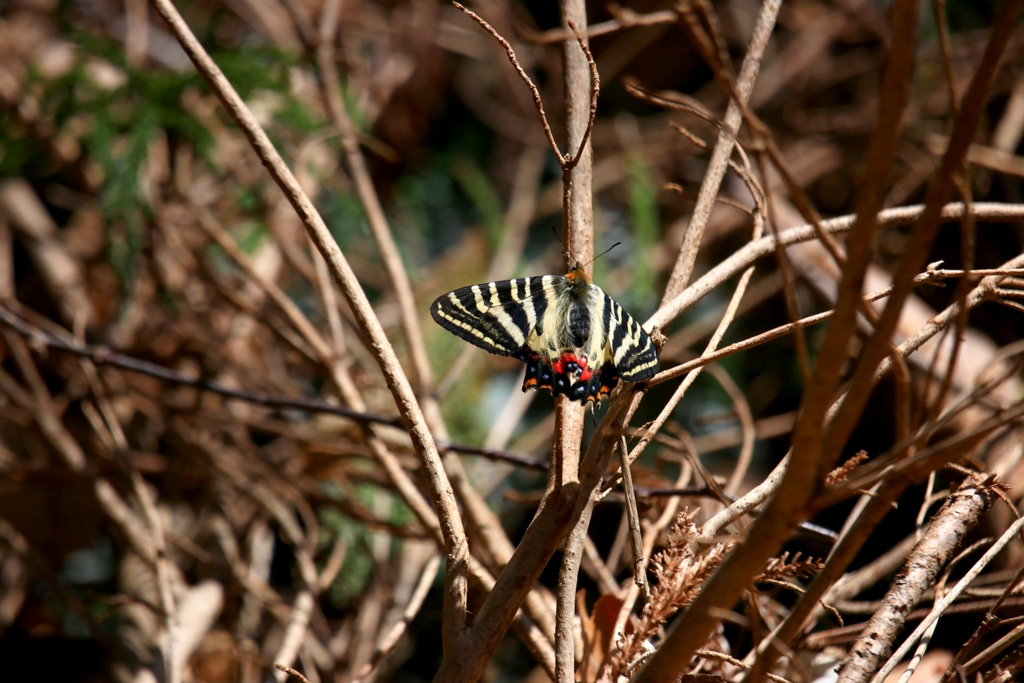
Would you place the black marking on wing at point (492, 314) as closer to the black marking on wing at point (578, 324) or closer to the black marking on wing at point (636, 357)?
the black marking on wing at point (578, 324)

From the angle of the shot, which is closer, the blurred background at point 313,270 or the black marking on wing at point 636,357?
the black marking on wing at point 636,357

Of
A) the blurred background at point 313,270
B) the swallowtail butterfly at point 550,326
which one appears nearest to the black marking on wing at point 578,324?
the swallowtail butterfly at point 550,326

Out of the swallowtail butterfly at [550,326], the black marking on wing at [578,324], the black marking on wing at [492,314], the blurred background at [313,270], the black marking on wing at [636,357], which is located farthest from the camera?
the blurred background at [313,270]

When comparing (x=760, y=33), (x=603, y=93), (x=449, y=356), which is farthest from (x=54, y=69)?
(x=760, y=33)

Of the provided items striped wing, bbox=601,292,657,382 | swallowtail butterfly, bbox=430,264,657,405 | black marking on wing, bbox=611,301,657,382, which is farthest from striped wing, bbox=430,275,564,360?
black marking on wing, bbox=611,301,657,382

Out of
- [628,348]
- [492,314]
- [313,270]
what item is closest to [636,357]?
[628,348]

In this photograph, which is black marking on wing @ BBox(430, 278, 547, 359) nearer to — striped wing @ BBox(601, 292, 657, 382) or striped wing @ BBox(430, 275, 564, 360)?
striped wing @ BBox(430, 275, 564, 360)

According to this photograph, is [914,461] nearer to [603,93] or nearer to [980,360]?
[980,360]

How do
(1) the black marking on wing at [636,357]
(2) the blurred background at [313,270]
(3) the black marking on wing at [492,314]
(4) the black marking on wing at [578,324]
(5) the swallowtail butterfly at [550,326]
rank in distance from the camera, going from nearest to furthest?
1. (1) the black marking on wing at [636,357]
2. (5) the swallowtail butterfly at [550,326]
3. (3) the black marking on wing at [492,314]
4. (4) the black marking on wing at [578,324]
5. (2) the blurred background at [313,270]
